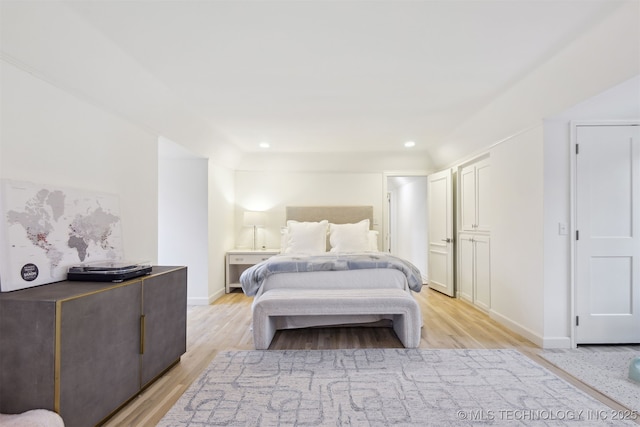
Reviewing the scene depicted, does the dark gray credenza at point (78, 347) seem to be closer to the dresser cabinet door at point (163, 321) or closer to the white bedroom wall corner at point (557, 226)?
the dresser cabinet door at point (163, 321)

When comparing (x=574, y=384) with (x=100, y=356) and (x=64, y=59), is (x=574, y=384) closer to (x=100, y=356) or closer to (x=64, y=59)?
(x=100, y=356)

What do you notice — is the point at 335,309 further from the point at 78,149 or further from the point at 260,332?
the point at 78,149

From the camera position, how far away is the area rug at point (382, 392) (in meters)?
1.76

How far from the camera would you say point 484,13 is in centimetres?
180

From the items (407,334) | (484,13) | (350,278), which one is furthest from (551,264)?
(484,13)

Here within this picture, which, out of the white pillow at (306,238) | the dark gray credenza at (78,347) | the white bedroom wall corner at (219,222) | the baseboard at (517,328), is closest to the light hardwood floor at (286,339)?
the baseboard at (517,328)

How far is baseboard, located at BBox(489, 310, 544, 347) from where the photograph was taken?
280 centimetres

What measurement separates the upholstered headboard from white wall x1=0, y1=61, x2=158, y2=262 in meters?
2.67

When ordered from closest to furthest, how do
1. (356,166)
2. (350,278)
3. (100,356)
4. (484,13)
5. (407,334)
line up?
(100,356)
(484,13)
(407,334)
(350,278)
(356,166)

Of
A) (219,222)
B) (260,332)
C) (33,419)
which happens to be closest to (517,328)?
(260,332)

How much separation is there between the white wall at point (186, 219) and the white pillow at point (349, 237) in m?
1.87

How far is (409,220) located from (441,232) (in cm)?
160

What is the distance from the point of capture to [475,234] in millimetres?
4168

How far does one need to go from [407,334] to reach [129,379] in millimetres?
2105
